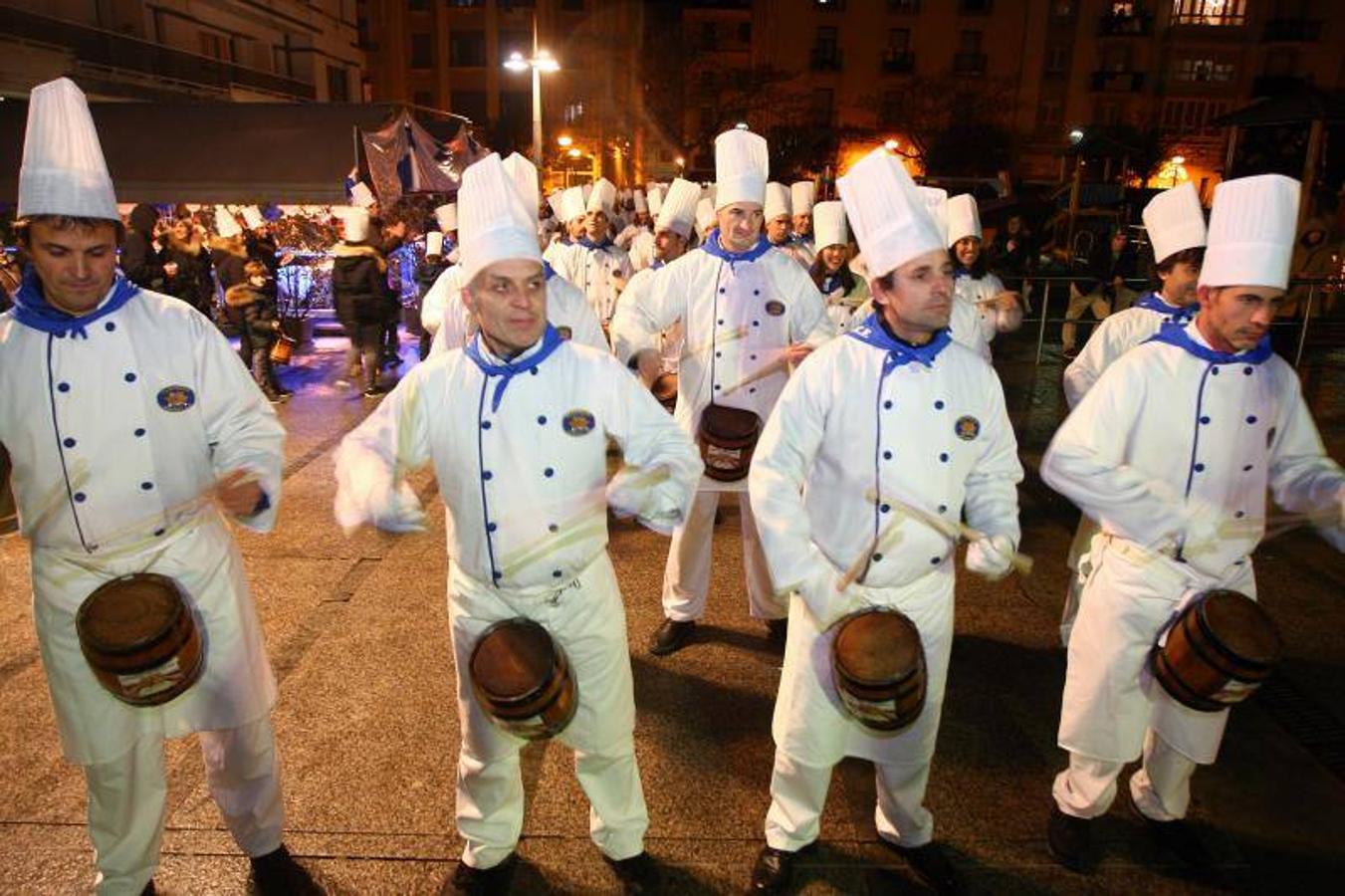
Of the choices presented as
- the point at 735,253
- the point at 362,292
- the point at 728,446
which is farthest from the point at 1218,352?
the point at 362,292

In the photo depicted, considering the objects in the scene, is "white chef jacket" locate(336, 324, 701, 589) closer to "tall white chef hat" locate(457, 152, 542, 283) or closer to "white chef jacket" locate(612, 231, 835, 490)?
"tall white chef hat" locate(457, 152, 542, 283)

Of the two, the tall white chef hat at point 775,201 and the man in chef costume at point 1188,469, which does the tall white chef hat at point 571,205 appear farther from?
the man in chef costume at point 1188,469

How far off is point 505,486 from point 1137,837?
2.87m

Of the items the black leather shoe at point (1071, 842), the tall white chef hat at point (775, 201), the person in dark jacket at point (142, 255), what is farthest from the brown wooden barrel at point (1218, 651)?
the person in dark jacket at point (142, 255)

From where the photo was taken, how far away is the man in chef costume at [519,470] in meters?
2.89

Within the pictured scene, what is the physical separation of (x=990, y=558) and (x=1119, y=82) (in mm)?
62421

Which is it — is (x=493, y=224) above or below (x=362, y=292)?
above

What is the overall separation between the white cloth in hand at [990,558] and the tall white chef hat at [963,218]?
4.37 meters

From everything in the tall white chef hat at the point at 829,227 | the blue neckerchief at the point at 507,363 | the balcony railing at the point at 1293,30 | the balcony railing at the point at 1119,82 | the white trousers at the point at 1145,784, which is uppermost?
the balcony railing at the point at 1293,30

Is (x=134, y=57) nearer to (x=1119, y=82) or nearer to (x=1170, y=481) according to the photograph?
(x=1170, y=481)

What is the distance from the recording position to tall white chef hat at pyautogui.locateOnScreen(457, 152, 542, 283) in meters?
2.87

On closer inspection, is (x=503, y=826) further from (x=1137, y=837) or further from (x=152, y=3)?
(x=152, y=3)

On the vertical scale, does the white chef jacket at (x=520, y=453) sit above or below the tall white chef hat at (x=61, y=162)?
below

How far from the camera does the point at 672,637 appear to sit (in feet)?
16.7
